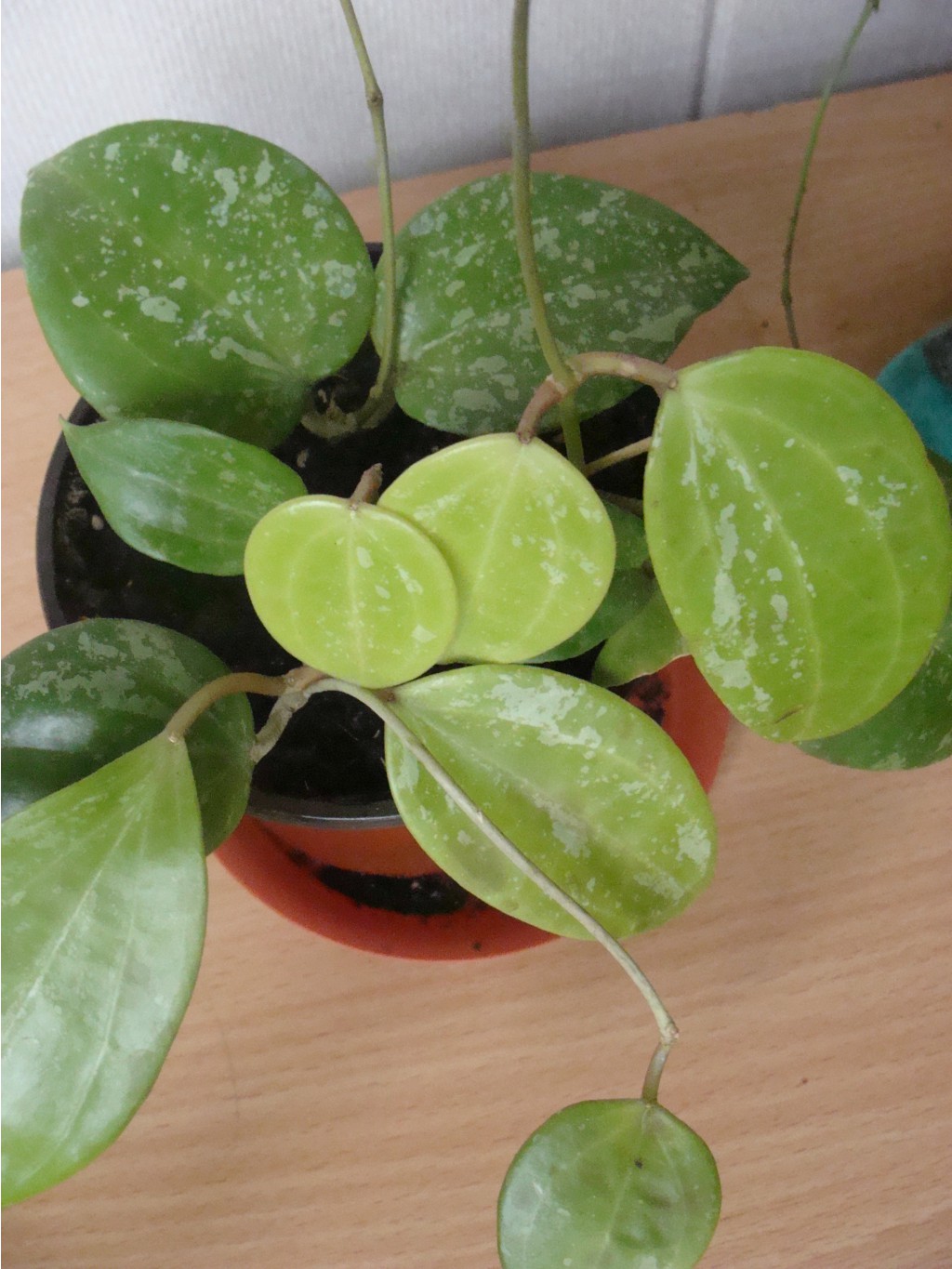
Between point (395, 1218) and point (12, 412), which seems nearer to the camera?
point (395, 1218)

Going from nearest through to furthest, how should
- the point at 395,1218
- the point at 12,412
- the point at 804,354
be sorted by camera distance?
the point at 804,354, the point at 395,1218, the point at 12,412

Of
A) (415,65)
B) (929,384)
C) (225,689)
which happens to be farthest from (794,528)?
(415,65)

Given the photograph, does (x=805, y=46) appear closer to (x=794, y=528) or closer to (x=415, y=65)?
(x=415, y=65)

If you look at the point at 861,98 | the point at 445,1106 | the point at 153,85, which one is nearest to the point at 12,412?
the point at 153,85

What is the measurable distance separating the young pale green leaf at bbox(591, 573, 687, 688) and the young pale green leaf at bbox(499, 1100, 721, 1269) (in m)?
0.15

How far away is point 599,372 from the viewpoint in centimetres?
28

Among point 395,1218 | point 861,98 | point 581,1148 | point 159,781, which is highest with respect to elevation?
point 861,98

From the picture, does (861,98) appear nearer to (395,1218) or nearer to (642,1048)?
(642,1048)

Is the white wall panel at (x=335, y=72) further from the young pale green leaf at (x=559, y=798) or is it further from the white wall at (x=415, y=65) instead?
the young pale green leaf at (x=559, y=798)

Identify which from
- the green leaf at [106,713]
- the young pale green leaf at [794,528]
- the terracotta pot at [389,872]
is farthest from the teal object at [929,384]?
the green leaf at [106,713]

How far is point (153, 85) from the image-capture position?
57 cm

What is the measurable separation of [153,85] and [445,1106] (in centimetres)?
58

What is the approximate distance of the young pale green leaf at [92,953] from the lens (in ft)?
0.90

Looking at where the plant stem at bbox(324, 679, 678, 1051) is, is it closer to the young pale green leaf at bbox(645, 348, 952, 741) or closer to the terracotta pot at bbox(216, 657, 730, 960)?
the young pale green leaf at bbox(645, 348, 952, 741)
